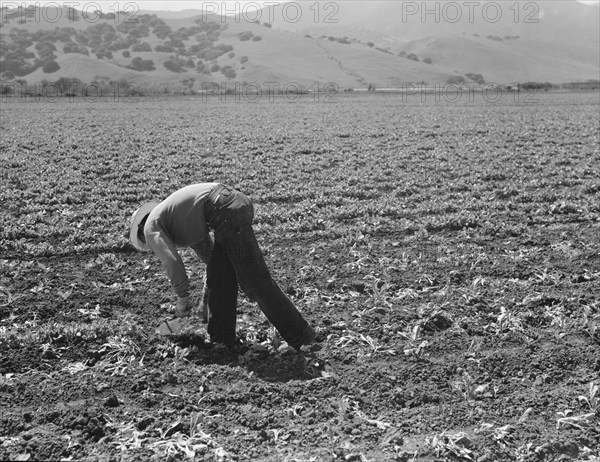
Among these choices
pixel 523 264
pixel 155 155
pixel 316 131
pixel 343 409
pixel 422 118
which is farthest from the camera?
pixel 422 118

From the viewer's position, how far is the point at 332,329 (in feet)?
22.6

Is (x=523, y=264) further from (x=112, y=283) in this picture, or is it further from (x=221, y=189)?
(x=112, y=283)

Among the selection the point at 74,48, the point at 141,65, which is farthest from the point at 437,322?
the point at 74,48

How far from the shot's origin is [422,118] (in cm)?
3556

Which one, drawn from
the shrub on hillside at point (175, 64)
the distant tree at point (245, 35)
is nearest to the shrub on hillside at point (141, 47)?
the shrub on hillside at point (175, 64)

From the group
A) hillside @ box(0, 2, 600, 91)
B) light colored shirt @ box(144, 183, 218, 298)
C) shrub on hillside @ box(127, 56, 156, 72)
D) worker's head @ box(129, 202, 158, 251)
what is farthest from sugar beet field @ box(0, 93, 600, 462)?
shrub on hillside @ box(127, 56, 156, 72)

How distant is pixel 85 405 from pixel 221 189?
2.12 meters

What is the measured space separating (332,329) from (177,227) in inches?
80.4

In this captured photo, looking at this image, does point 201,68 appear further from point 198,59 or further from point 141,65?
point 198,59

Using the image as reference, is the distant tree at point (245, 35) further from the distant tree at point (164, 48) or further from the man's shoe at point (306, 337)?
the man's shoe at point (306, 337)

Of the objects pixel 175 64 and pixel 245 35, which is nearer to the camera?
pixel 175 64

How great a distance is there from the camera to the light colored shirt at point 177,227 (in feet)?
18.7

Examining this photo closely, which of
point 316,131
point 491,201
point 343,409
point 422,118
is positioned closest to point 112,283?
point 343,409

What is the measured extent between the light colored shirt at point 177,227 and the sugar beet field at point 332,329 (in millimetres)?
902
